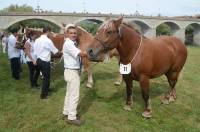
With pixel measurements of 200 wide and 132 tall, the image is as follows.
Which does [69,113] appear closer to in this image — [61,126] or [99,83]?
[61,126]

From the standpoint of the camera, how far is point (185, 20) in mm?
85062

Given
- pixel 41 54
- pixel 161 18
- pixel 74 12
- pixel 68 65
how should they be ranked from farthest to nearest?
pixel 161 18 → pixel 74 12 → pixel 41 54 → pixel 68 65

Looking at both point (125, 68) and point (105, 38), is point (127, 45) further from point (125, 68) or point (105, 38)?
point (105, 38)

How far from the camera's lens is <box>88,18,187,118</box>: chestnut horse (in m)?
7.49

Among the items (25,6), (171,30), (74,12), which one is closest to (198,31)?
(171,30)

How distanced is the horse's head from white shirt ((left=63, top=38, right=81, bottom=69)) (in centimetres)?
32

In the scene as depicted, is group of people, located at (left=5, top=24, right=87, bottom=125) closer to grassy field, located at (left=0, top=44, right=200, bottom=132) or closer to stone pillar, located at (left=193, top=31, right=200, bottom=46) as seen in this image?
grassy field, located at (left=0, top=44, right=200, bottom=132)

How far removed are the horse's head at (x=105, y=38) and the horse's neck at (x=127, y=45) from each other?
1.01 ft

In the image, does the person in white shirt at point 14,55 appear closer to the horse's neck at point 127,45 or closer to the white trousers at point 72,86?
the white trousers at point 72,86

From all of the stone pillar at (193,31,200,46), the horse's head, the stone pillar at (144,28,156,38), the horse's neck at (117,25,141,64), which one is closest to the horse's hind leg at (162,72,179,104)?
the horse's neck at (117,25,141,64)

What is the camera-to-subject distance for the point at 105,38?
7.47m

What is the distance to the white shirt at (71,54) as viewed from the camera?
23.7 feet

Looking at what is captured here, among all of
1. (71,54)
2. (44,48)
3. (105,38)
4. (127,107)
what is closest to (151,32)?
(44,48)

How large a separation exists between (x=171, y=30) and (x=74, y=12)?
33.2 m
